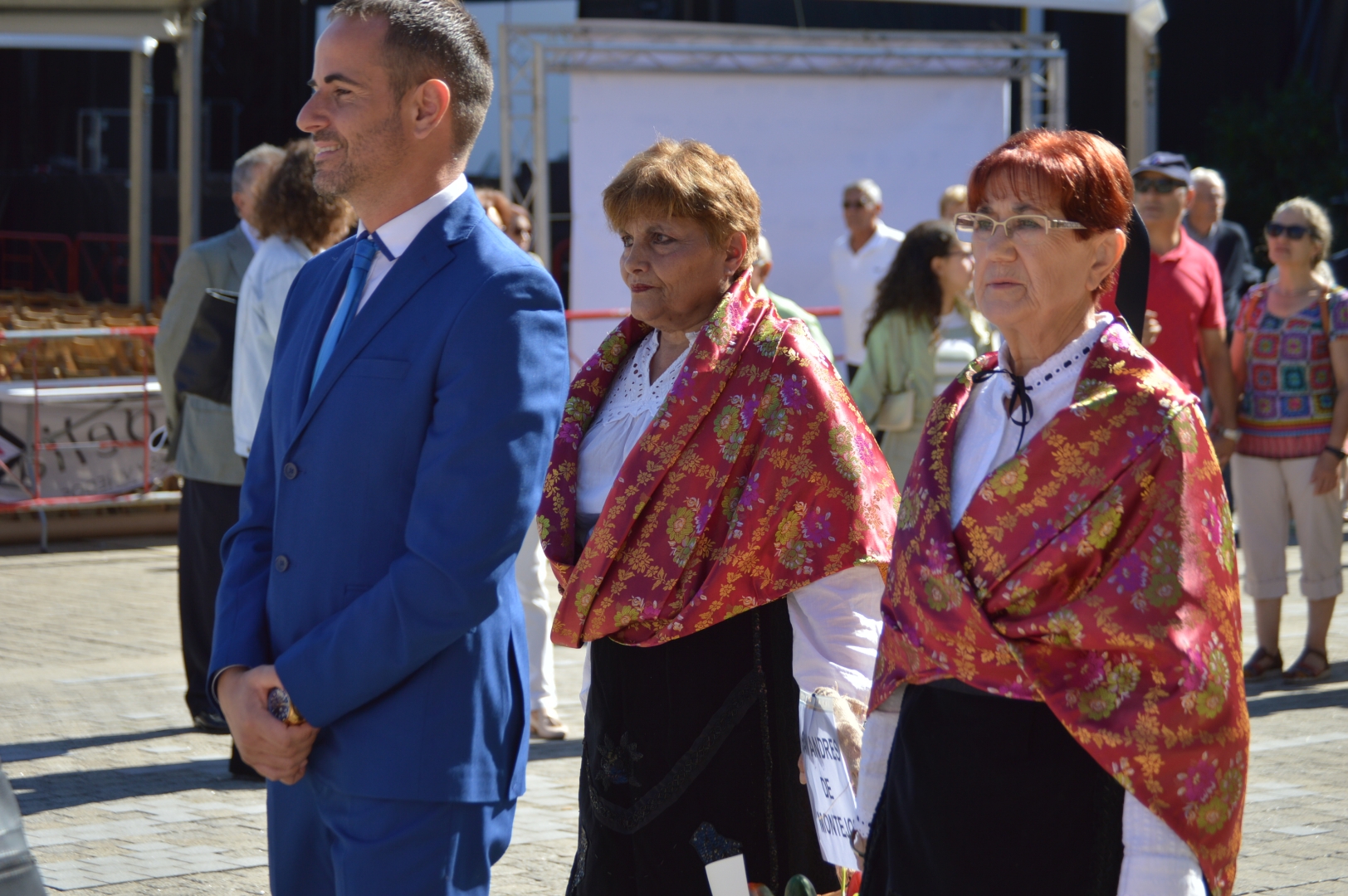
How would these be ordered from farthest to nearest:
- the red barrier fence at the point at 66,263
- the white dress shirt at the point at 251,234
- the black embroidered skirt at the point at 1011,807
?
the red barrier fence at the point at 66,263 → the white dress shirt at the point at 251,234 → the black embroidered skirt at the point at 1011,807

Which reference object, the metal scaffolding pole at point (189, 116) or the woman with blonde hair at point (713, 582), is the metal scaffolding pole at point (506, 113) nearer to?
the metal scaffolding pole at point (189, 116)

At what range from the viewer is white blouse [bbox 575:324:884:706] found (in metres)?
2.88

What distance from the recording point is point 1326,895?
14.1 feet

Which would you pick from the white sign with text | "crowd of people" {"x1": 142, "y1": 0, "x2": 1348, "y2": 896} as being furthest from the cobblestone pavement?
the white sign with text

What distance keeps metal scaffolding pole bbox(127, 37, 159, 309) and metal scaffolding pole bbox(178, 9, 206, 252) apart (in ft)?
0.89

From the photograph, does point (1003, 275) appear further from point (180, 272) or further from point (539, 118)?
point (539, 118)

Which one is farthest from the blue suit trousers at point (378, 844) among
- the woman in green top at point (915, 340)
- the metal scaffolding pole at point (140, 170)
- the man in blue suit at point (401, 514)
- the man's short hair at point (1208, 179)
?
the metal scaffolding pole at point (140, 170)

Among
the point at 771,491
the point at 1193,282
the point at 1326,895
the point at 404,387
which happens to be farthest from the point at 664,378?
the point at 1193,282

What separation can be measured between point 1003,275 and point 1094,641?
23.3 inches

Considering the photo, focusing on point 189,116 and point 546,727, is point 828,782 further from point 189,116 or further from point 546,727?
point 189,116

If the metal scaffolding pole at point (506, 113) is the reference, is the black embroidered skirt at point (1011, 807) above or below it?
below

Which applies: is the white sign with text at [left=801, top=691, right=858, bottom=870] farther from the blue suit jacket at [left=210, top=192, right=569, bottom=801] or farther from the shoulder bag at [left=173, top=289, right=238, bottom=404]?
the shoulder bag at [left=173, top=289, right=238, bottom=404]

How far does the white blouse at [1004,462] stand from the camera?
6.93 ft

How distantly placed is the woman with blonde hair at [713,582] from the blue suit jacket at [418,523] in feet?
1.48
